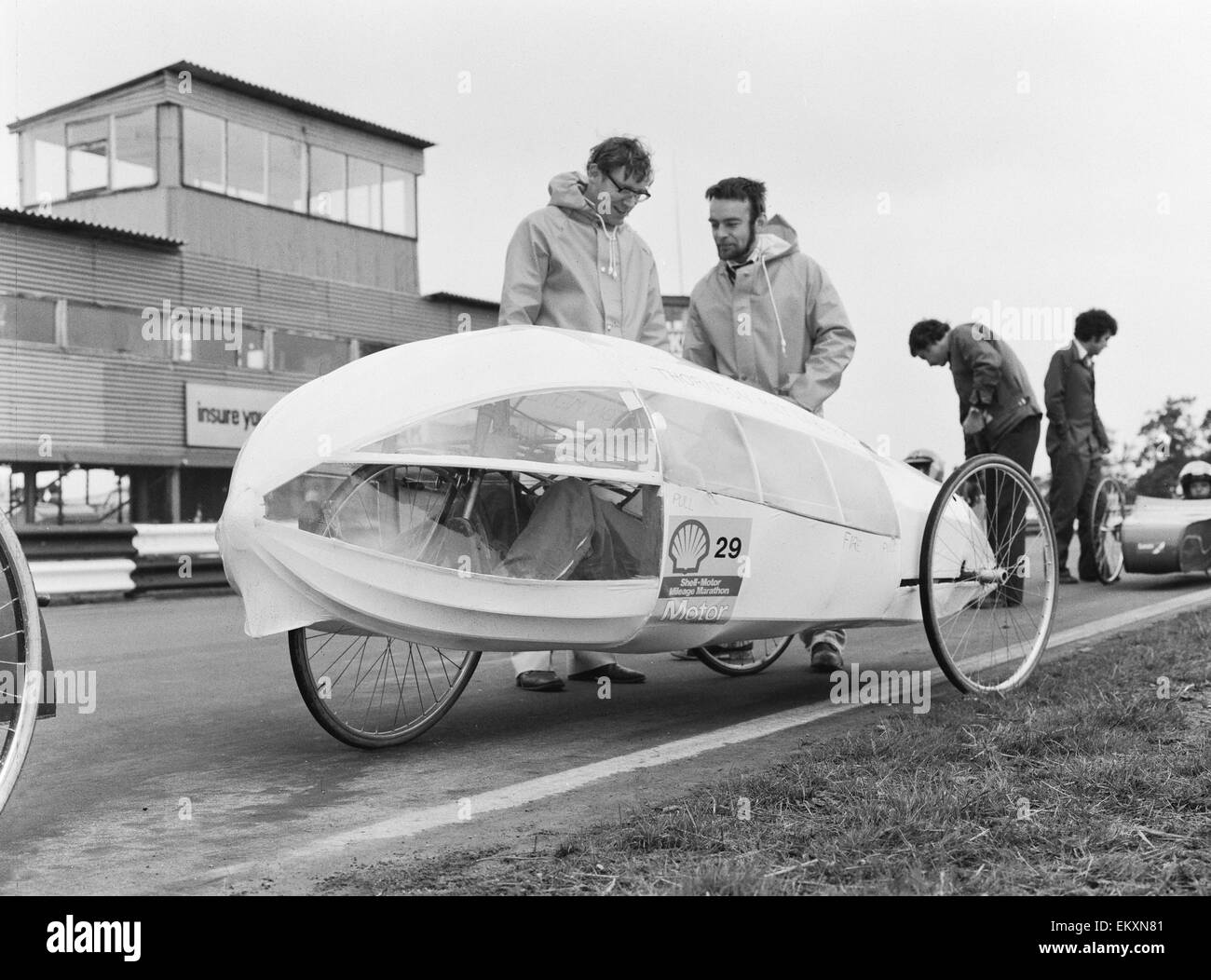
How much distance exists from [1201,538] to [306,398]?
941 cm

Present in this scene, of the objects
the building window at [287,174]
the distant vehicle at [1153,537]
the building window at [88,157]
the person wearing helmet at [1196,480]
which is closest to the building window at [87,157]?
the building window at [88,157]

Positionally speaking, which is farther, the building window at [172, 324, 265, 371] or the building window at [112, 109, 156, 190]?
the building window at [172, 324, 265, 371]

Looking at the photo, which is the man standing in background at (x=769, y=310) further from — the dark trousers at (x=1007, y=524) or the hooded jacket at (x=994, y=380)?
the hooded jacket at (x=994, y=380)

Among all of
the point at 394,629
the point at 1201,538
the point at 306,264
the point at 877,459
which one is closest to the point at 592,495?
the point at 394,629

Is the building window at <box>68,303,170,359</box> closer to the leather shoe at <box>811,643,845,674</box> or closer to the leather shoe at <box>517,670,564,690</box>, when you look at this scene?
the leather shoe at <box>517,670,564,690</box>

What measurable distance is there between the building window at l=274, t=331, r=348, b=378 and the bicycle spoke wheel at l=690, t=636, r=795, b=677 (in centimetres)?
2340

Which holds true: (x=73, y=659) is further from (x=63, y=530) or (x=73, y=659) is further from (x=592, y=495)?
(x=63, y=530)

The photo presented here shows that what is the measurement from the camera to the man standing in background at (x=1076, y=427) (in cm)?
1157

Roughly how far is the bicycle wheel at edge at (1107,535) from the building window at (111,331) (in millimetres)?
20116

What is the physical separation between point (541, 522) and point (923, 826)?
6.21 ft

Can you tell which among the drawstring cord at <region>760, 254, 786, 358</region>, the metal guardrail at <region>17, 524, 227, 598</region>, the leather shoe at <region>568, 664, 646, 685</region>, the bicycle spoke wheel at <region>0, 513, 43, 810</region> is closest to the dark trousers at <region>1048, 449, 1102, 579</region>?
the drawstring cord at <region>760, 254, 786, 358</region>

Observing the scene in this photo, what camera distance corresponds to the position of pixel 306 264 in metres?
29.2

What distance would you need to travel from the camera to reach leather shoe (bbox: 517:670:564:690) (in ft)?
19.3

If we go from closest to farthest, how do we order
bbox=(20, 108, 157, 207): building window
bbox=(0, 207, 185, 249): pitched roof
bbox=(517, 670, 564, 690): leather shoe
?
bbox=(517, 670, 564, 690): leather shoe, bbox=(0, 207, 185, 249): pitched roof, bbox=(20, 108, 157, 207): building window
